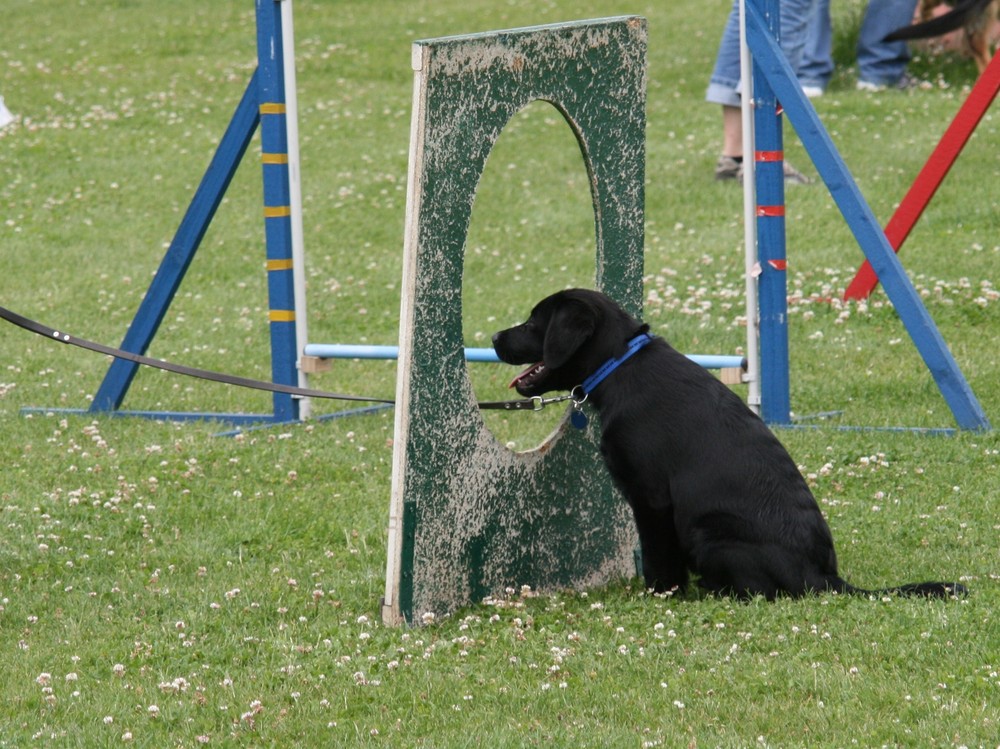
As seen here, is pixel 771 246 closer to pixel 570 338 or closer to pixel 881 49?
Answer: pixel 570 338

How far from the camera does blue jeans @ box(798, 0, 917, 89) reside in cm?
1431

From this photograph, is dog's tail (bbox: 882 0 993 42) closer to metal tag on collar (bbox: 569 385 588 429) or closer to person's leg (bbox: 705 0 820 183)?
person's leg (bbox: 705 0 820 183)

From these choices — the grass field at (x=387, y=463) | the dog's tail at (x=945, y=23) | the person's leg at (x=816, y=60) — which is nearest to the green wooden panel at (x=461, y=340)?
the grass field at (x=387, y=463)

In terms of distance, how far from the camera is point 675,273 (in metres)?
10.0

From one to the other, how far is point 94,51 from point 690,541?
15236mm

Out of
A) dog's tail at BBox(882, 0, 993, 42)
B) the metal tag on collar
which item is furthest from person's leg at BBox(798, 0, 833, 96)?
the metal tag on collar

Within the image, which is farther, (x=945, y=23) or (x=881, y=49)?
(x=881, y=49)

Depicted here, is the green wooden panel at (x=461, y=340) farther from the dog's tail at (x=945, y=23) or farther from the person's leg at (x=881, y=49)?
the person's leg at (x=881, y=49)

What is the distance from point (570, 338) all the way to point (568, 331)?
0.03m

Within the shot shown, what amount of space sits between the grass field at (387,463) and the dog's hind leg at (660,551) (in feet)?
0.34

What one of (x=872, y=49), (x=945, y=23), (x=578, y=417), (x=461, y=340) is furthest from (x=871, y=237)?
(x=872, y=49)

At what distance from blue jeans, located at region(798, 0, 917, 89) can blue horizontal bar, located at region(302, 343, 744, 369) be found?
8.12m

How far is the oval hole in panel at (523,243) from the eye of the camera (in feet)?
26.5

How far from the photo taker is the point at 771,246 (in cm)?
703
